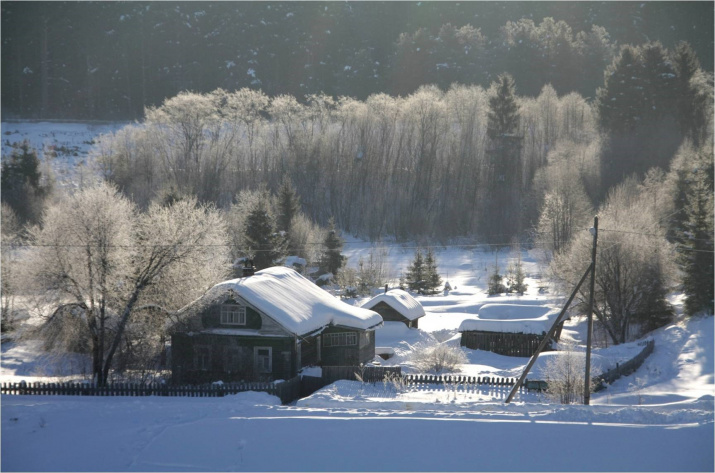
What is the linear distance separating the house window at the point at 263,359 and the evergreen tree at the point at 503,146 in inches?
1734

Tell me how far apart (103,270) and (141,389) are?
4755 millimetres

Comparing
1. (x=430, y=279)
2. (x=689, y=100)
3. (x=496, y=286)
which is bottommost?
→ (x=496, y=286)

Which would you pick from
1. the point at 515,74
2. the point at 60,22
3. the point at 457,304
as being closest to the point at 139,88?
the point at 60,22

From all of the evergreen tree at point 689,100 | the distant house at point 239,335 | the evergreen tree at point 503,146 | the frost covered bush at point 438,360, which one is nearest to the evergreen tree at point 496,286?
the frost covered bush at point 438,360

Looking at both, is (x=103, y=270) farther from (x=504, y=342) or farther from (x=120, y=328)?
(x=504, y=342)

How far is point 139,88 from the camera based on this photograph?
9944 cm

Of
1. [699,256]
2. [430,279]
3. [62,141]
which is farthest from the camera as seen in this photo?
[62,141]

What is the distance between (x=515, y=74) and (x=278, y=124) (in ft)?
128

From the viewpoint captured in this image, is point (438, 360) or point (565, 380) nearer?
point (565, 380)

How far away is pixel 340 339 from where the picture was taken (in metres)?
25.7

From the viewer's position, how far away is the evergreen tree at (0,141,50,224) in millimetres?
54844

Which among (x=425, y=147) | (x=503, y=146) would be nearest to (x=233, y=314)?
(x=425, y=147)

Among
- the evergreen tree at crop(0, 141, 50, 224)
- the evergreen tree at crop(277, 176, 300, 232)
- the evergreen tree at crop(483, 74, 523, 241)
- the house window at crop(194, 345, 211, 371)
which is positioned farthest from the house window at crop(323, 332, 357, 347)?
the evergreen tree at crop(483, 74, 523, 241)

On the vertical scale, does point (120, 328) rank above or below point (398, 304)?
above
